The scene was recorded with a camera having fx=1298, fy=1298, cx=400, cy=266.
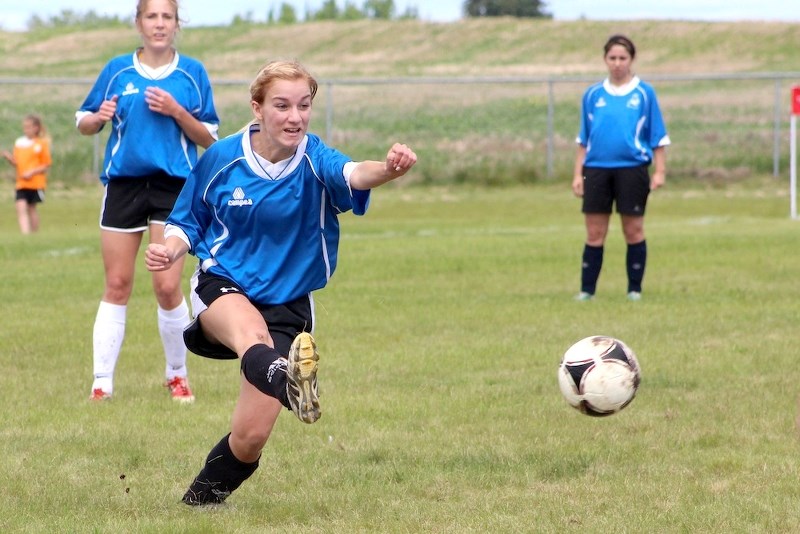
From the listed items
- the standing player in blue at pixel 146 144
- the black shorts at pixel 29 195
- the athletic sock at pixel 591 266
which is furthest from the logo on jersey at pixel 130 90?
the black shorts at pixel 29 195

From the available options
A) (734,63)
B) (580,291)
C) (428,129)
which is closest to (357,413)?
(580,291)

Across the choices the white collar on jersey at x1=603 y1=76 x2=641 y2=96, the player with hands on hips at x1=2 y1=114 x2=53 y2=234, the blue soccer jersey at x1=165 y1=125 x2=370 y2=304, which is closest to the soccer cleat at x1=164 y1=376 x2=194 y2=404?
the blue soccer jersey at x1=165 y1=125 x2=370 y2=304

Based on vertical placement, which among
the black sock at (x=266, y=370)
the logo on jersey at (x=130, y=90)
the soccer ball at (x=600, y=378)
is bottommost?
the soccer ball at (x=600, y=378)

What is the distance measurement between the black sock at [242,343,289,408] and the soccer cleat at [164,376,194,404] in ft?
8.19

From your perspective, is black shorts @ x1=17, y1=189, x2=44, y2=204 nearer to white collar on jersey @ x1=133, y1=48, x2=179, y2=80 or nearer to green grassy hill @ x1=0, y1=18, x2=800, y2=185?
green grassy hill @ x1=0, y1=18, x2=800, y2=185

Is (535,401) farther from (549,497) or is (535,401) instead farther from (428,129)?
(428,129)

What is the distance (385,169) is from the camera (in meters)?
4.23

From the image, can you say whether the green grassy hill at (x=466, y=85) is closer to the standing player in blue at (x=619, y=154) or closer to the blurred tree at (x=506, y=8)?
the standing player in blue at (x=619, y=154)

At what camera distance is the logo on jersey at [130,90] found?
257 inches

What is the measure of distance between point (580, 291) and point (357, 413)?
4.81m

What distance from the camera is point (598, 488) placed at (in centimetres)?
491

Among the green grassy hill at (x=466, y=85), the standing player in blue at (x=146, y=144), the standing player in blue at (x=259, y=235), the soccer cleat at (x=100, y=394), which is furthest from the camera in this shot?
the green grassy hill at (x=466, y=85)

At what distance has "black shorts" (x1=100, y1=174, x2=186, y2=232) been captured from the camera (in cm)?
655

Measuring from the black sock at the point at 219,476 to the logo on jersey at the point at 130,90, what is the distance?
8.17 feet
